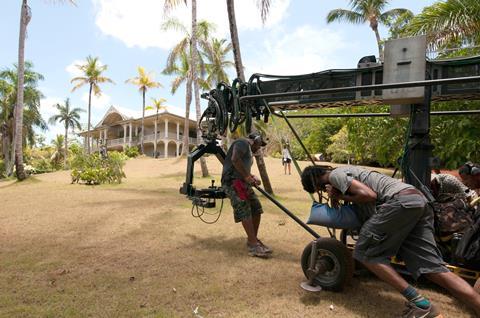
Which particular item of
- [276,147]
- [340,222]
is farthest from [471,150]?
[276,147]

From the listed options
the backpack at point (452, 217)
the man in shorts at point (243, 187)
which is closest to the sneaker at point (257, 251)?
the man in shorts at point (243, 187)

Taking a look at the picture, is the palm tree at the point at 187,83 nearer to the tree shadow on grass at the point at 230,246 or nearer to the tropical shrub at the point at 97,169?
the tropical shrub at the point at 97,169

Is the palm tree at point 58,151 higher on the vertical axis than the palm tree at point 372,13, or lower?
lower

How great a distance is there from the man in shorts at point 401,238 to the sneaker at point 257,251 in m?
2.01

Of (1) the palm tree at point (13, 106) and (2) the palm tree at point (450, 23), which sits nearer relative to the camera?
(2) the palm tree at point (450, 23)

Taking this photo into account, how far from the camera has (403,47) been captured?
147 inches

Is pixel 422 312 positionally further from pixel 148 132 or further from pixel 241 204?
pixel 148 132

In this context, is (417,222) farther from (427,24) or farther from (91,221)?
(427,24)

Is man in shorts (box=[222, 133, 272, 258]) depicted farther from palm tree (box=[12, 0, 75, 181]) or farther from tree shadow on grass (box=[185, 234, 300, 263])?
palm tree (box=[12, 0, 75, 181])

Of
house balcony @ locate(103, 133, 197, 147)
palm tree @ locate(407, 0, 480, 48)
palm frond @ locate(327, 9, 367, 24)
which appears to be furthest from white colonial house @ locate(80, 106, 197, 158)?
palm tree @ locate(407, 0, 480, 48)

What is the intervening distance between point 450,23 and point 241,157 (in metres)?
9.02

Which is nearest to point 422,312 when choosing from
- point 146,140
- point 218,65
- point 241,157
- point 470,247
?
point 470,247

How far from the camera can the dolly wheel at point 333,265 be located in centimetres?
387

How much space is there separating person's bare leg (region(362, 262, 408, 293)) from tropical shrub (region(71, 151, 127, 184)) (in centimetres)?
1430
